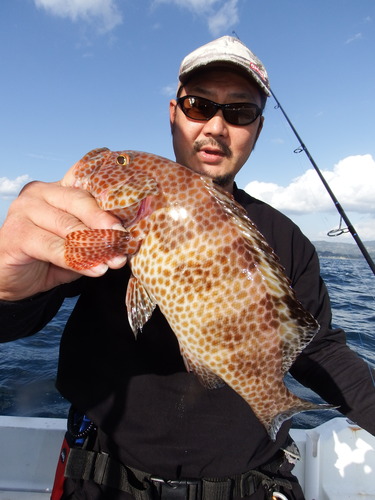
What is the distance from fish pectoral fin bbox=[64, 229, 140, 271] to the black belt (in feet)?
5.98

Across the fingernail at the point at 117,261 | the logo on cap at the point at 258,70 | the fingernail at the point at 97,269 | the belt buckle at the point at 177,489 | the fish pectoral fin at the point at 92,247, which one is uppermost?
the logo on cap at the point at 258,70

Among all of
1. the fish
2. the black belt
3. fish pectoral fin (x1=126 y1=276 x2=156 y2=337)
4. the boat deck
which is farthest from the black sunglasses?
the boat deck

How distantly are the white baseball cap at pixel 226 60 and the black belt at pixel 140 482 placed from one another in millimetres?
3772

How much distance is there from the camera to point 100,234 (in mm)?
2141

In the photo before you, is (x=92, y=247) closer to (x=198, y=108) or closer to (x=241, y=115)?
(x=198, y=108)

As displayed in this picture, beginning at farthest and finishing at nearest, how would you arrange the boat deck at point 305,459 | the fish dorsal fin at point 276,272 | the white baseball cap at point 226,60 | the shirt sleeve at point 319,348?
the boat deck at point 305,459 → the white baseball cap at point 226,60 → the shirt sleeve at point 319,348 → the fish dorsal fin at point 276,272

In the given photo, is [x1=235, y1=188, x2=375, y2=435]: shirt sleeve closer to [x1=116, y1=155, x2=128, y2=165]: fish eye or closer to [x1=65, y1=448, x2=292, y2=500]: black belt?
[x1=65, y1=448, x2=292, y2=500]: black belt

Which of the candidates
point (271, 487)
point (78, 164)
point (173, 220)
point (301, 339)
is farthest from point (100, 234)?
point (271, 487)

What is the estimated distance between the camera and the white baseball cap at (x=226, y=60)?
3.44 m

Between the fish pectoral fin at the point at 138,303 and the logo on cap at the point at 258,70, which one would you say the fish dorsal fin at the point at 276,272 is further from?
the logo on cap at the point at 258,70

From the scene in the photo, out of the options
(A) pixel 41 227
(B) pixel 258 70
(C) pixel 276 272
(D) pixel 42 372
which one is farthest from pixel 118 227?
(D) pixel 42 372

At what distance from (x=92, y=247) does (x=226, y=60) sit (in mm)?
2524

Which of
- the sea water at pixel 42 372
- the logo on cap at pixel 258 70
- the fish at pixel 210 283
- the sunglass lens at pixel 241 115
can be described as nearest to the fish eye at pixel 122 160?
the fish at pixel 210 283

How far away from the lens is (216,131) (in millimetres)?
3502
